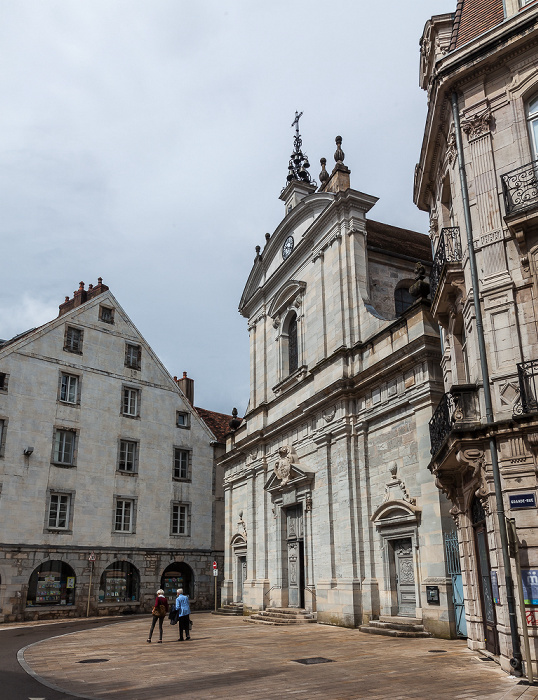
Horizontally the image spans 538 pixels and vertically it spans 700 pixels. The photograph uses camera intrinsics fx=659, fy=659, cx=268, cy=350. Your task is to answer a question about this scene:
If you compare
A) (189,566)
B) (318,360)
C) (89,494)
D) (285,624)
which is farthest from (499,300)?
(189,566)

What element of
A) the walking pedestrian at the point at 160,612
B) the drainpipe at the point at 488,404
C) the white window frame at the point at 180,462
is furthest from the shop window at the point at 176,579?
the drainpipe at the point at 488,404

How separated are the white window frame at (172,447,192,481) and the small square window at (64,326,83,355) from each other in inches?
273

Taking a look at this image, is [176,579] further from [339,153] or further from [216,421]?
[339,153]

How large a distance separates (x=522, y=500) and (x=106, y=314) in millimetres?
25677

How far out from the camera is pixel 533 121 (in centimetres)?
1153

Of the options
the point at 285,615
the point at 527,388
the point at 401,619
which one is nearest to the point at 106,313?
the point at 285,615

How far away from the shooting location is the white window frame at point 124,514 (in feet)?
97.6

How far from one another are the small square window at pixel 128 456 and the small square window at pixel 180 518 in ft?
9.42

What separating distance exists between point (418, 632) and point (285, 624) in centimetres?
630

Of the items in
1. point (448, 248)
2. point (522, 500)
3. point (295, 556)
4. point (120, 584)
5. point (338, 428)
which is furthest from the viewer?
point (120, 584)

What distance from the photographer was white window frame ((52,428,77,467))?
28.5m

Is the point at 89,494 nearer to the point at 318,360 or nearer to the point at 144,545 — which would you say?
the point at 144,545

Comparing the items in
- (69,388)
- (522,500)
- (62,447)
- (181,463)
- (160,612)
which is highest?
(69,388)

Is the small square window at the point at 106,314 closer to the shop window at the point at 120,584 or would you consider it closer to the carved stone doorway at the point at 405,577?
the shop window at the point at 120,584
